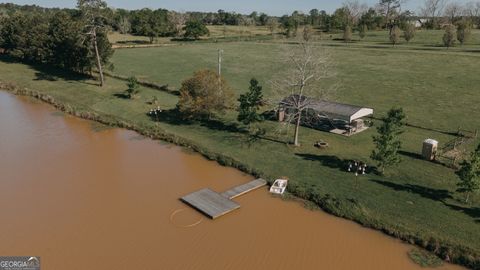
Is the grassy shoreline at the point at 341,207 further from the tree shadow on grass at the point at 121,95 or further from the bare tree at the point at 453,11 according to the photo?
the bare tree at the point at 453,11

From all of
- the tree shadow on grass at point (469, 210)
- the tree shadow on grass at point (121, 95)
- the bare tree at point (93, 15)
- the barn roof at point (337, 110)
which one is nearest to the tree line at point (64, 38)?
the bare tree at point (93, 15)

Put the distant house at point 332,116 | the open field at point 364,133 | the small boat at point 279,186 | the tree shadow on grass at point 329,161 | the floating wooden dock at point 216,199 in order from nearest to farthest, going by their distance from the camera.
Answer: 1. the open field at point 364,133
2. the floating wooden dock at point 216,199
3. the small boat at point 279,186
4. the tree shadow on grass at point 329,161
5. the distant house at point 332,116

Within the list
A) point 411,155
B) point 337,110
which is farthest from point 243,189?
point 337,110

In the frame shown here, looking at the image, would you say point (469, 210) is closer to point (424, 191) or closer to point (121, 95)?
point (424, 191)

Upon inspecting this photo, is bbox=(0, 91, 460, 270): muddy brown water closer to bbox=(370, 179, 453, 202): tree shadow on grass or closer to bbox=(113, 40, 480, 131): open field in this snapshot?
bbox=(370, 179, 453, 202): tree shadow on grass

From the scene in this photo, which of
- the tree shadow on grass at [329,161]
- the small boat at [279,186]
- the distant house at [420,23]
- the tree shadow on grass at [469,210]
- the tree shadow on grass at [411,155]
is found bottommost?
the small boat at [279,186]

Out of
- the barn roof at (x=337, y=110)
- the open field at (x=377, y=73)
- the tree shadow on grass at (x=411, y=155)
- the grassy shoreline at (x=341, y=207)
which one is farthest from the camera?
the open field at (x=377, y=73)

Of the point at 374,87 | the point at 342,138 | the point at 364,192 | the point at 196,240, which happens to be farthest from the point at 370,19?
the point at 196,240

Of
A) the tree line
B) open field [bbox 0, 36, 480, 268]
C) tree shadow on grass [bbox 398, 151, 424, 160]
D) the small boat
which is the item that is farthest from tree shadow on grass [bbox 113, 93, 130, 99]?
tree shadow on grass [bbox 398, 151, 424, 160]
